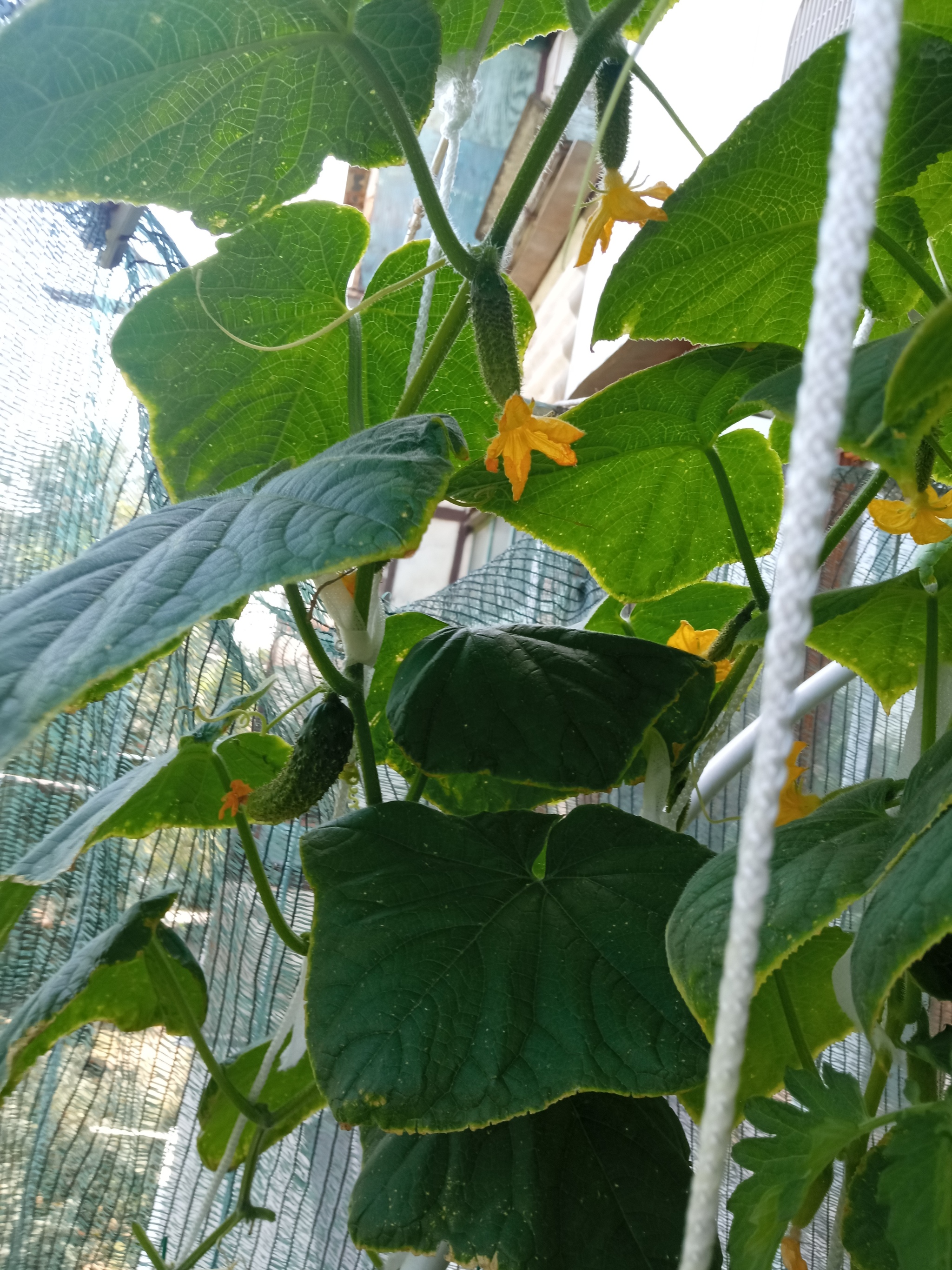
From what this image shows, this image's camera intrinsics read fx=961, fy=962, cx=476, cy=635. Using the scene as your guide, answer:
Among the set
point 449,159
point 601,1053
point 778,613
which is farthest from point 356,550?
point 449,159

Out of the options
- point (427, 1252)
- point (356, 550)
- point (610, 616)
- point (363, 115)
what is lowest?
point (427, 1252)

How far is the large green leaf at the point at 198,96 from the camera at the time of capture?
48 centimetres

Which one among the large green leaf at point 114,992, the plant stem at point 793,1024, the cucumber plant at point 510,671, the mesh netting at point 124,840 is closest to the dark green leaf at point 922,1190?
the cucumber plant at point 510,671

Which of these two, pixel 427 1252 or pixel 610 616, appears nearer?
pixel 427 1252

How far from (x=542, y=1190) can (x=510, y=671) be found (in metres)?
0.28

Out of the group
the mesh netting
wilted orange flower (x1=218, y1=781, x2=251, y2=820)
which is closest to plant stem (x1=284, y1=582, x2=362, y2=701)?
wilted orange flower (x1=218, y1=781, x2=251, y2=820)

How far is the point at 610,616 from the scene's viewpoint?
85cm

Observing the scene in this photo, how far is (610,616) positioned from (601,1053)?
17.8 inches

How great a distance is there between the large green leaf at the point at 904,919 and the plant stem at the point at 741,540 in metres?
0.22

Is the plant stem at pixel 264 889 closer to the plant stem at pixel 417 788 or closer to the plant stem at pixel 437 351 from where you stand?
the plant stem at pixel 417 788

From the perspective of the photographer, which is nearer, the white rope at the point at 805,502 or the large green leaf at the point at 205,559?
the white rope at the point at 805,502

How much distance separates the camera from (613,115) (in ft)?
1.70

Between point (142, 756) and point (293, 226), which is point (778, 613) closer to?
point (293, 226)

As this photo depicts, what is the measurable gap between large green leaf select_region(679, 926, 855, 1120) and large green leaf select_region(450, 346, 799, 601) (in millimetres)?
302
